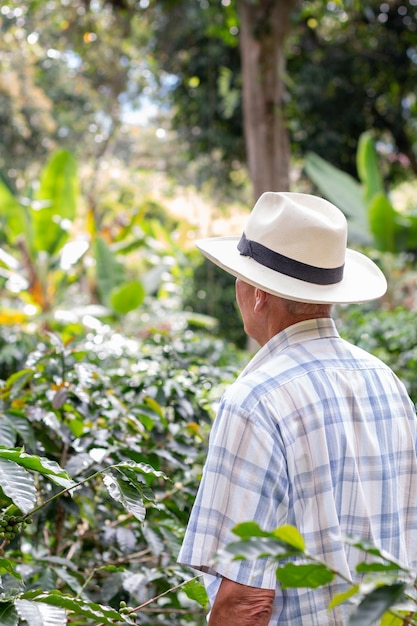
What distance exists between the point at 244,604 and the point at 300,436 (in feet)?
1.02

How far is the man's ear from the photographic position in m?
1.63

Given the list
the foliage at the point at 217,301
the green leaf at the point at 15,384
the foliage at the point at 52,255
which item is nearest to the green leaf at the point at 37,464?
the green leaf at the point at 15,384

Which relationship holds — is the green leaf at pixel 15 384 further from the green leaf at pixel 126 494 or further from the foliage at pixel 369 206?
the foliage at pixel 369 206

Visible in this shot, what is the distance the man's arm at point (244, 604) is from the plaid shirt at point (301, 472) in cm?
2

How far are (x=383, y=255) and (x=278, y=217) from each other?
8094 mm

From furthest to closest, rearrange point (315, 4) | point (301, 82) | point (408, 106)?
1. point (408, 106)
2. point (301, 82)
3. point (315, 4)

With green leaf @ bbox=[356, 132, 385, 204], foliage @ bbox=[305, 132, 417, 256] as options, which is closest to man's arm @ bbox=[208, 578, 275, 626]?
foliage @ bbox=[305, 132, 417, 256]

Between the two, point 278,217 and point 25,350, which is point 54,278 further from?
point 278,217

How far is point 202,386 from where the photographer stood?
2.78 metres

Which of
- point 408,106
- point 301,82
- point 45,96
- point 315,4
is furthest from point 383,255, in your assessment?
point 45,96

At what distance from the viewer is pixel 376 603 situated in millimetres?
874

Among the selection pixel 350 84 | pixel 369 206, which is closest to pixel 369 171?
pixel 369 206

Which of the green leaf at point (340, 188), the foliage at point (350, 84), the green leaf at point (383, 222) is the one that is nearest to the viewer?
the green leaf at point (383, 222)

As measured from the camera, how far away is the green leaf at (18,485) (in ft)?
4.35
